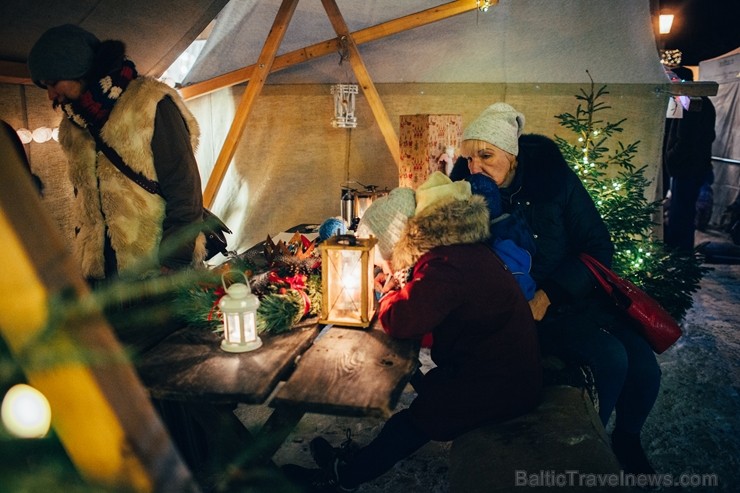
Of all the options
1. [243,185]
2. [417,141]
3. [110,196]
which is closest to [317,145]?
[243,185]

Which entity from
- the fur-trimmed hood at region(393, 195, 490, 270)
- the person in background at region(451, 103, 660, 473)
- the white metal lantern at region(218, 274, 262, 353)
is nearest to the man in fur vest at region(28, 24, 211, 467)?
the white metal lantern at region(218, 274, 262, 353)

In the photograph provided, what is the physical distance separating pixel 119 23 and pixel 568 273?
402 centimetres

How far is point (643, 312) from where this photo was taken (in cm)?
281

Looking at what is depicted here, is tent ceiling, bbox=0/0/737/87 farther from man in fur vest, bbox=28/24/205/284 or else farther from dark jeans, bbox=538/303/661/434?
dark jeans, bbox=538/303/661/434

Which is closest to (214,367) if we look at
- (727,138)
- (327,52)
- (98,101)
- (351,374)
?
(351,374)

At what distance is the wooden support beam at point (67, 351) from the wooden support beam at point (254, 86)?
3964 mm

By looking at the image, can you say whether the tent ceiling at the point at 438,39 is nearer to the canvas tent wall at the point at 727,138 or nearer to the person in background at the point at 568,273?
the person in background at the point at 568,273

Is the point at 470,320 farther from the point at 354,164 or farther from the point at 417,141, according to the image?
the point at 354,164

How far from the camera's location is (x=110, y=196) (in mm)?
2707

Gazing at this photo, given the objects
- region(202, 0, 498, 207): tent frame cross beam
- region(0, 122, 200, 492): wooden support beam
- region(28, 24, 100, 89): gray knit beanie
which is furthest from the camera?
region(202, 0, 498, 207): tent frame cross beam

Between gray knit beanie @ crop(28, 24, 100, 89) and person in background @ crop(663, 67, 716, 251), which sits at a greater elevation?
gray knit beanie @ crop(28, 24, 100, 89)

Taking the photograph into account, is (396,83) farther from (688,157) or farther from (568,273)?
(688,157)

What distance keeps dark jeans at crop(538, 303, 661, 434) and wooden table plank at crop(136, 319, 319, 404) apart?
1.43 metres

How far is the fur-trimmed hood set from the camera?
7.11ft
